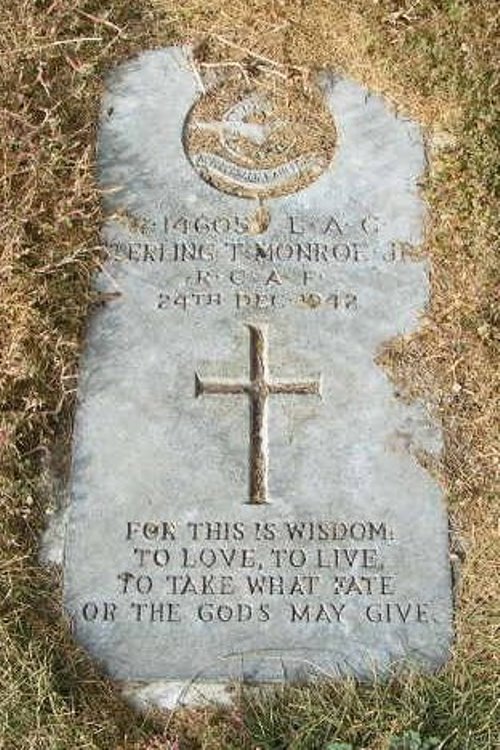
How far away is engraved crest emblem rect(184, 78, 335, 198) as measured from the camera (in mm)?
4355

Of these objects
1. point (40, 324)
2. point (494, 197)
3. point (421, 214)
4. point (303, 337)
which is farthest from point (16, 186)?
point (494, 197)

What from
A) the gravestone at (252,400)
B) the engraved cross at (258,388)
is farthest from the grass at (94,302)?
the engraved cross at (258,388)

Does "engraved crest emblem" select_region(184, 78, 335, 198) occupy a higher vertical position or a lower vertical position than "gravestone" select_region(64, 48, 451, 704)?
higher

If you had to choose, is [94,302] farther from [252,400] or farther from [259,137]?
[259,137]

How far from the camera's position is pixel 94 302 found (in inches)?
164

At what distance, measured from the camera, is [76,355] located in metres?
4.09

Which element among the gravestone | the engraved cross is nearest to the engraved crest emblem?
the gravestone

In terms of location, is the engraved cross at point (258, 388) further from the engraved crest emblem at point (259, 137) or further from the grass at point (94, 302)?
the engraved crest emblem at point (259, 137)

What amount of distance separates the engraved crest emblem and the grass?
0.51 feet

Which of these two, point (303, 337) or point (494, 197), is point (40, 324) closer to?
point (303, 337)

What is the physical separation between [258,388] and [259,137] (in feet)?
3.38

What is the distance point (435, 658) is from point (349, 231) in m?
1.54

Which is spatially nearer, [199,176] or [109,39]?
[199,176]

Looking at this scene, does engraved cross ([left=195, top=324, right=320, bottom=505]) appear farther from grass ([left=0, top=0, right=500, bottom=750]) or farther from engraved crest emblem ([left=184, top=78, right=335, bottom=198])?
engraved crest emblem ([left=184, top=78, right=335, bottom=198])
